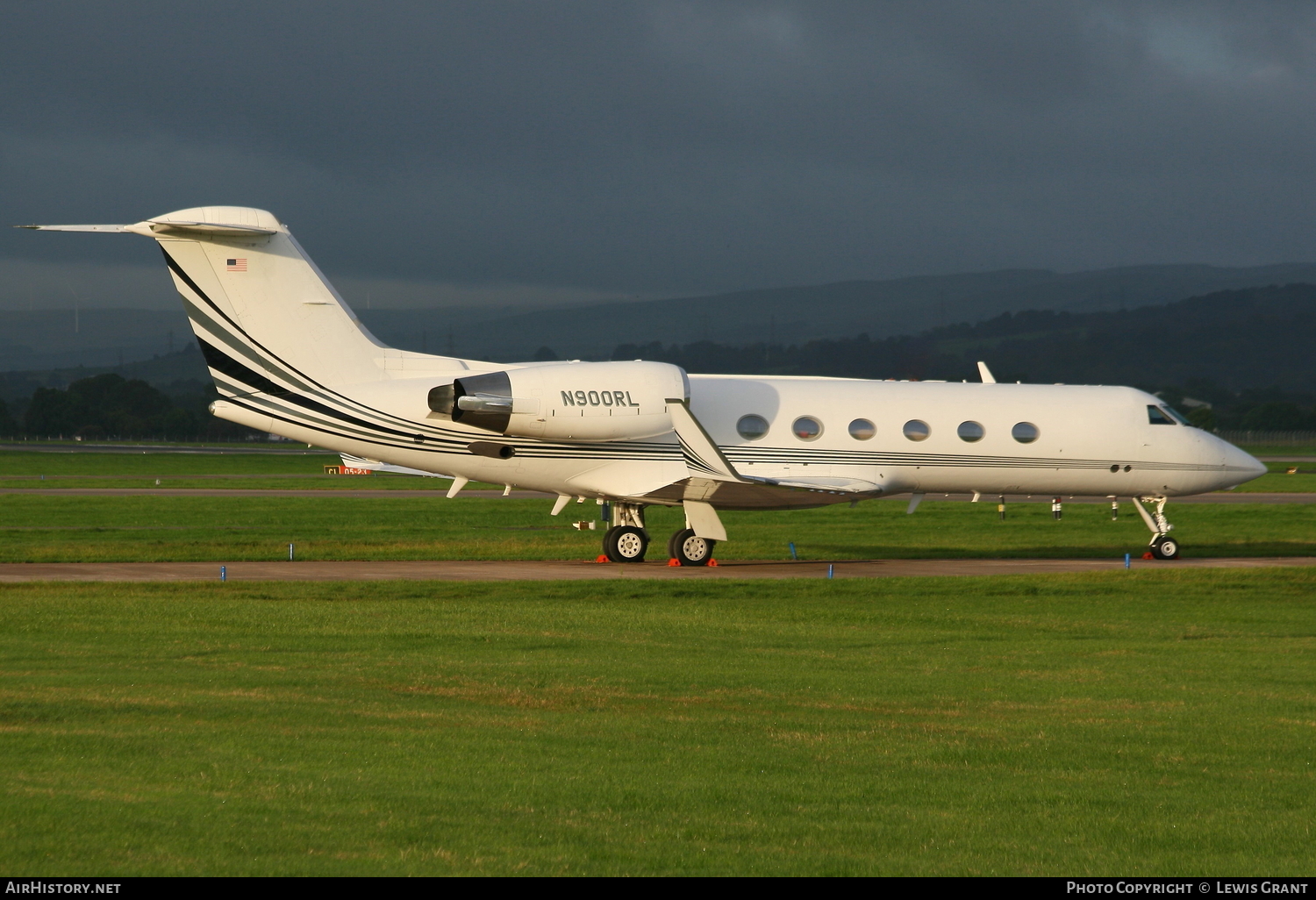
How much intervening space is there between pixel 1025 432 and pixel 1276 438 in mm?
93141

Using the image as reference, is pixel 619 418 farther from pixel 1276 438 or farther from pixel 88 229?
pixel 1276 438

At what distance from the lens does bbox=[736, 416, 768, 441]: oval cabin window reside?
84.6 ft

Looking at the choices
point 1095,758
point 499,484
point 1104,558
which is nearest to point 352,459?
point 499,484

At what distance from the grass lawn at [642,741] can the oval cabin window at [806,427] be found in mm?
7506

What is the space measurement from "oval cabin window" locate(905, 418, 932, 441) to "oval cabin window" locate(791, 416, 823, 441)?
1792 mm

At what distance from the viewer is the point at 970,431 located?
27.1m

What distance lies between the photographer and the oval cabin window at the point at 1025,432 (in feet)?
90.0

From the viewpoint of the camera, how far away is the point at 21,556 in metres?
26.1

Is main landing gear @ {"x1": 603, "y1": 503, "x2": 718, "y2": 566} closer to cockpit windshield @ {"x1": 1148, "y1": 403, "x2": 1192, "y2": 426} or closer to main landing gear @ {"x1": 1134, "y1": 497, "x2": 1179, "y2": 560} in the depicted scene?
main landing gear @ {"x1": 1134, "y1": 497, "x2": 1179, "y2": 560}

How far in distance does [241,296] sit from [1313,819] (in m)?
19.6

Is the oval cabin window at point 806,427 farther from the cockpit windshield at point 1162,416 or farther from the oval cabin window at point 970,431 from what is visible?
the cockpit windshield at point 1162,416

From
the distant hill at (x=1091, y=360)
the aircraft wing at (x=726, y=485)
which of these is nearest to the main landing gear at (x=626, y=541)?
the aircraft wing at (x=726, y=485)

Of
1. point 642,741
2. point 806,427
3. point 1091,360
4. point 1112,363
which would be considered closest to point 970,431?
point 806,427

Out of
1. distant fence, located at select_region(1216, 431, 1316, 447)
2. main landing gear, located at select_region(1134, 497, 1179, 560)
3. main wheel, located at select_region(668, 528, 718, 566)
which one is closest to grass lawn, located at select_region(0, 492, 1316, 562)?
main landing gear, located at select_region(1134, 497, 1179, 560)
